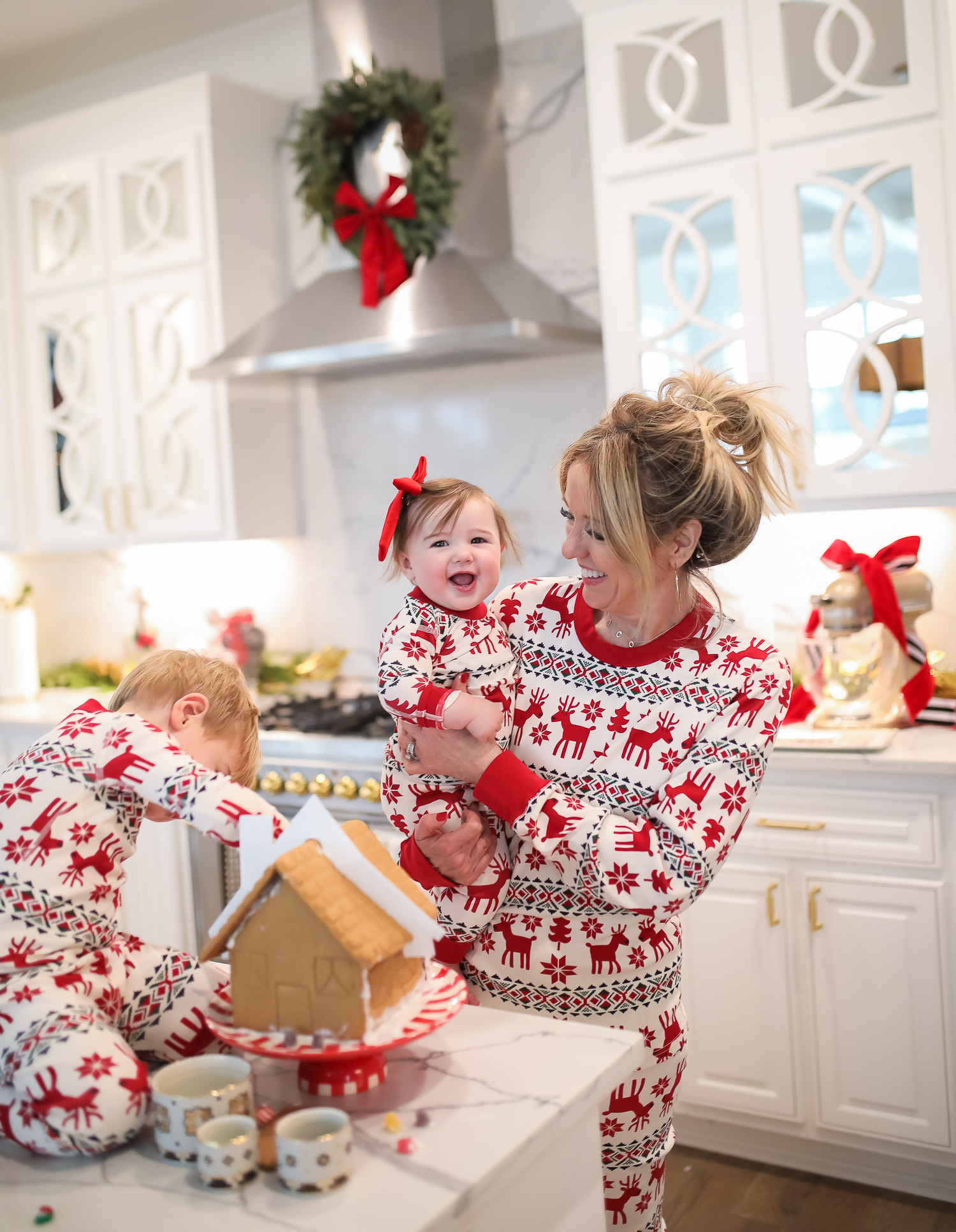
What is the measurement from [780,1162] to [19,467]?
3.04 meters

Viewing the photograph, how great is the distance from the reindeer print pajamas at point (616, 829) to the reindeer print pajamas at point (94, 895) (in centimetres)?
38

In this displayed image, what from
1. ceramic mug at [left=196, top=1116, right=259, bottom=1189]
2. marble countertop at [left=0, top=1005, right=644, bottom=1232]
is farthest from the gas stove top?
ceramic mug at [left=196, top=1116, right=259, bottom=1189]

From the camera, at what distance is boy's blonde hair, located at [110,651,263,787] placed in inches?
49.9

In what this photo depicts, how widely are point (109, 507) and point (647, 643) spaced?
2.57m

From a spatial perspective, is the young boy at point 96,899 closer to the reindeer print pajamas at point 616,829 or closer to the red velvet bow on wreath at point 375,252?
the reindeer print pajamas at point 616,829

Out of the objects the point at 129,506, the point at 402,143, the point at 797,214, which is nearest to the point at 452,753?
the point at 797,214

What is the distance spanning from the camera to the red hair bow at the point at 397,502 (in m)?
1.51

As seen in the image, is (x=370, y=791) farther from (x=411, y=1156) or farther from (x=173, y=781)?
(x=411, y=1156)

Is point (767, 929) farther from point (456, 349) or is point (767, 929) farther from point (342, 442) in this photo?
point (342, 442)

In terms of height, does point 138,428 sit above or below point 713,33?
below

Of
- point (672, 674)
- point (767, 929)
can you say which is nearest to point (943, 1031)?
point (767, 929)

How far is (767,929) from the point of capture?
8.00 ft

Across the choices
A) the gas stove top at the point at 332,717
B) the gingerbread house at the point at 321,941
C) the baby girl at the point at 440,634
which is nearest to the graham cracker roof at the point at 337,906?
the gingerbread house at the point at 321,941

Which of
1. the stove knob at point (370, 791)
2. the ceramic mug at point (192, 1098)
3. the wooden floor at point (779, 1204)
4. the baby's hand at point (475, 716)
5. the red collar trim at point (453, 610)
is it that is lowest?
the wooden floor at point (779, 1204)
